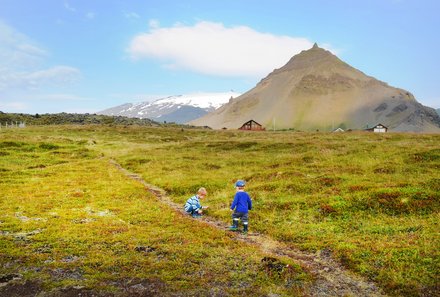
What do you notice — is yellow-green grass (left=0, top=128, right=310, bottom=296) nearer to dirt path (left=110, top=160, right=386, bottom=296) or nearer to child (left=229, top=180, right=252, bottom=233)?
dirt path (left=110, top=160, right=386, bottom=296)

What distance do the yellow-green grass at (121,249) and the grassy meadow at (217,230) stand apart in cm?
6

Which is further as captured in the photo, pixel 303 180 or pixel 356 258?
pixel 303 180

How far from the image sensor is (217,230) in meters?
21.2

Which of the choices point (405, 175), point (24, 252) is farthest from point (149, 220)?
point (405, 175)

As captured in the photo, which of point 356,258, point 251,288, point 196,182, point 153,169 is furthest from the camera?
point 153,169

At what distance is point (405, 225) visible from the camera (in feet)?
67.6

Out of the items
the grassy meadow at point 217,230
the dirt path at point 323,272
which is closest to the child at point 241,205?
the dirt path at point 323,272

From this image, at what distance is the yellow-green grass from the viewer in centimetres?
1395

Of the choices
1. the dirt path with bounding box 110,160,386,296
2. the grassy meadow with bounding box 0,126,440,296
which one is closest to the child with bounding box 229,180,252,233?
the dirt path with bounding box 110,160,386,296

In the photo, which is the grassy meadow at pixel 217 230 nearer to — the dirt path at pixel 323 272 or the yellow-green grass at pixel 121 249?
the yellow-green grass at pixel 121 249

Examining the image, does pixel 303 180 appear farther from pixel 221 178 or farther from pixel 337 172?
pixel 221 178

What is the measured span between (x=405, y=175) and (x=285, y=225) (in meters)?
18.0

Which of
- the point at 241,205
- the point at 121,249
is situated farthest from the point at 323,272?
the point at 121,249

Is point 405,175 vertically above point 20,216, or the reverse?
point 405,175
